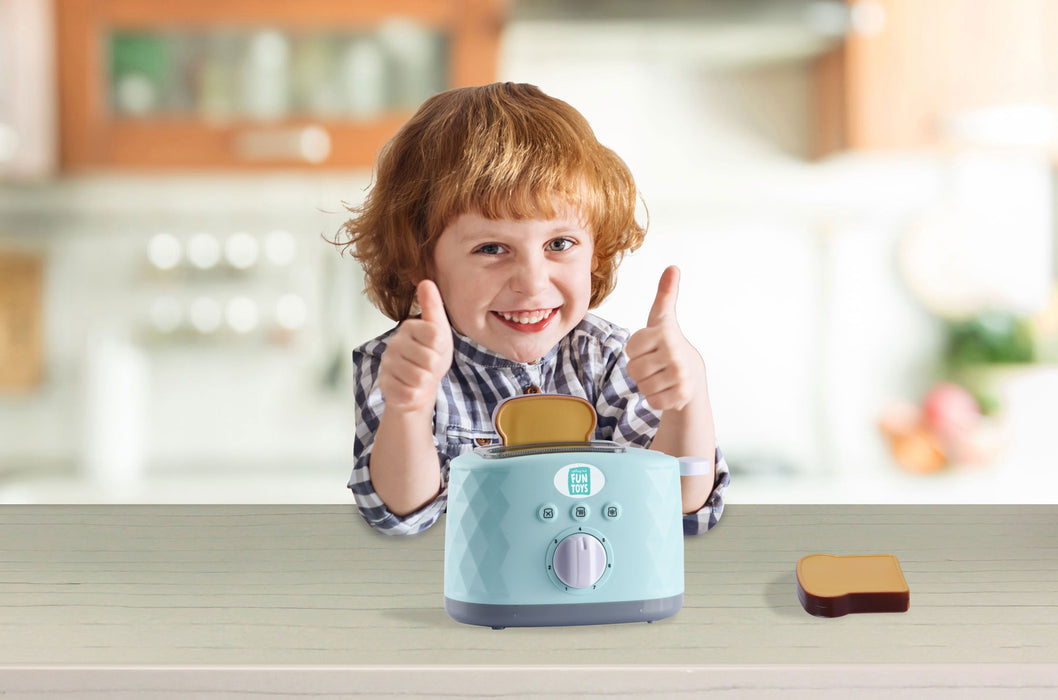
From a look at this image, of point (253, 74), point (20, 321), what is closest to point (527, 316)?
point (253, 74)

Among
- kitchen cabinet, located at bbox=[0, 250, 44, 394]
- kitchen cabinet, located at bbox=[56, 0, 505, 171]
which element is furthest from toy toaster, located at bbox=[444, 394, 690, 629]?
kitchen cabinet, located at bbox=[0, 250, 44, 394]

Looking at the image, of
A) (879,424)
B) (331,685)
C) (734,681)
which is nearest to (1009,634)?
(734,681)

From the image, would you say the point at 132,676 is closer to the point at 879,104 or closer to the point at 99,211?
the point at 879,104

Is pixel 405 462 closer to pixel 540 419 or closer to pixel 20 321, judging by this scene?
pixel 540 419

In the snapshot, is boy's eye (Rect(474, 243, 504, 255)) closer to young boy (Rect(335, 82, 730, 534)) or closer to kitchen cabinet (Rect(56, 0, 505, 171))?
young boy (Rect(335, 82, 730, 534))

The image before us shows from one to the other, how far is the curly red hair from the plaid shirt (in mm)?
44

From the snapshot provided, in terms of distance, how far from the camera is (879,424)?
2.14 metres

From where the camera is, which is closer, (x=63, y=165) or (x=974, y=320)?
(x=63, y=165)

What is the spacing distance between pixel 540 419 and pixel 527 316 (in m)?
0.07

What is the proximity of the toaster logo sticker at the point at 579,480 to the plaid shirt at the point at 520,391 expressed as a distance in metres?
0.15

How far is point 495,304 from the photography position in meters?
0.51

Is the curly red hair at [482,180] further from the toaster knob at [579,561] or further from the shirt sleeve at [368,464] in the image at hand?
the toaster knob at [579,561]

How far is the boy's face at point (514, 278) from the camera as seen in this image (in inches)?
19.7

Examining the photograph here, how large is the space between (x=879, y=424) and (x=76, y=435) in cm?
184
